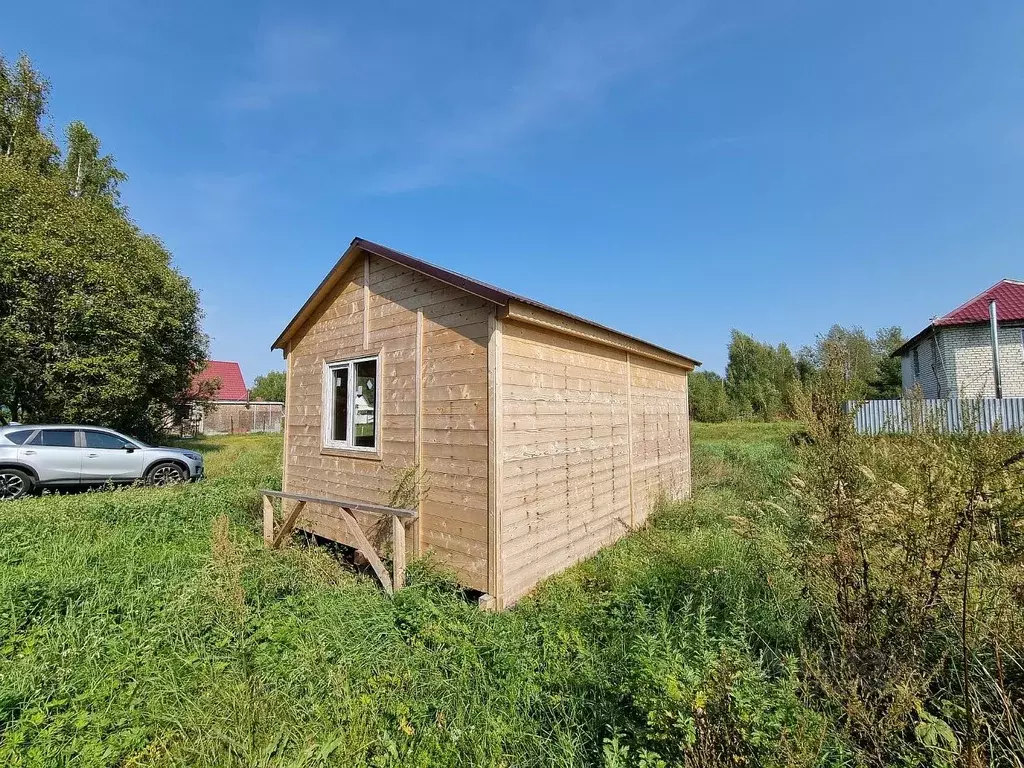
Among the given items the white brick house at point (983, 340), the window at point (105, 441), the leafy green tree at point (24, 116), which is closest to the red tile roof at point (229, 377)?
the leafy green tree at point (24, 116)

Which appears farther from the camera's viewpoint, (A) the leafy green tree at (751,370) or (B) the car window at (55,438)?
(A) the leafy green tree at (751,370)

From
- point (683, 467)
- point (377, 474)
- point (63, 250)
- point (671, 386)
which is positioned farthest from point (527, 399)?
point (63, 250)

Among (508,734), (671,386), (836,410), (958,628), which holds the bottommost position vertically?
(508,734)

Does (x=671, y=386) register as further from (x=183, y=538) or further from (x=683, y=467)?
(x=183, y=538)

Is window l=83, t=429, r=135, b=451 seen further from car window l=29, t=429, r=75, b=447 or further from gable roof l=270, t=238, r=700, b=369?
gable roof l=270, t=238, r=700, b=369

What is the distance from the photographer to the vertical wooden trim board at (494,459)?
14.2ft

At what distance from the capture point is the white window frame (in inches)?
225

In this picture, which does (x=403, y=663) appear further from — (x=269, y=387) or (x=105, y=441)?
(x=269, y=387)

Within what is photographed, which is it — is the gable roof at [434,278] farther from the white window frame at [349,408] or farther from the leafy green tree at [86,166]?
the leafy green tree at [86,166]

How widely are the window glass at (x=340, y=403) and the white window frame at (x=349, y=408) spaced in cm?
5

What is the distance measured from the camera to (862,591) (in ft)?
8.13

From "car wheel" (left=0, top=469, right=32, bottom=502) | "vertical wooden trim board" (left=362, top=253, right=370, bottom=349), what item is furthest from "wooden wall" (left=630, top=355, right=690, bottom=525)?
"car wheel" (left=0, top=469, right=32, bottom=502)

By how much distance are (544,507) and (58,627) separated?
4.48m

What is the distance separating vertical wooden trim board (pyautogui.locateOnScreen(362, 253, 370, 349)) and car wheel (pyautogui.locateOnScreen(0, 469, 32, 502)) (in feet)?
30.3
